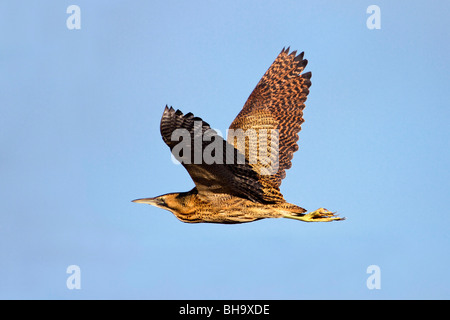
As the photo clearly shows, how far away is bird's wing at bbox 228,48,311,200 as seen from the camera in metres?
14.7

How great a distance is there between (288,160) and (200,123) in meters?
3.81

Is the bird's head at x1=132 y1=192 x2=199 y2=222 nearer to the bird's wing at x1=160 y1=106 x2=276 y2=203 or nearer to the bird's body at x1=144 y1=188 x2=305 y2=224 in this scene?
the bird's body at x1=144 y1=188 x2=305 y2=224

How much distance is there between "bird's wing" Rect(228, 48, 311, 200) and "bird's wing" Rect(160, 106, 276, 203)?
135 cm

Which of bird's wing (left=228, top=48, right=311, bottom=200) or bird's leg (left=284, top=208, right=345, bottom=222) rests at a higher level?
bird's wing (left=228, top=48, right=311, bottom=200)

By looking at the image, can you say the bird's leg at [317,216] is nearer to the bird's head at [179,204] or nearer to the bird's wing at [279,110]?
the bird's wing at [279,110]

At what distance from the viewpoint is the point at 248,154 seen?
1477 centimetres

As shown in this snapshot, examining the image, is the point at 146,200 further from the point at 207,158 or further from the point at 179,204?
the point at 207,158

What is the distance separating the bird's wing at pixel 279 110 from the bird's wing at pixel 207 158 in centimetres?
135

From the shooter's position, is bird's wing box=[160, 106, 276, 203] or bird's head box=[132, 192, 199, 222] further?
bird's head box=[132, 192, 199, 222]

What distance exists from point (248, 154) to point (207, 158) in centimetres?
278

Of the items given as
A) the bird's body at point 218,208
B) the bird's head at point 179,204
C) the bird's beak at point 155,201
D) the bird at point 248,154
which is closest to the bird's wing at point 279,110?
the bird at point 248,154

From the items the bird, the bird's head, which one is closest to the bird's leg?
the bird

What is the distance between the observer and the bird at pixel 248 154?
38.2 feet

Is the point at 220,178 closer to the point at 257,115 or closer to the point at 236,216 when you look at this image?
the point at 236,216
